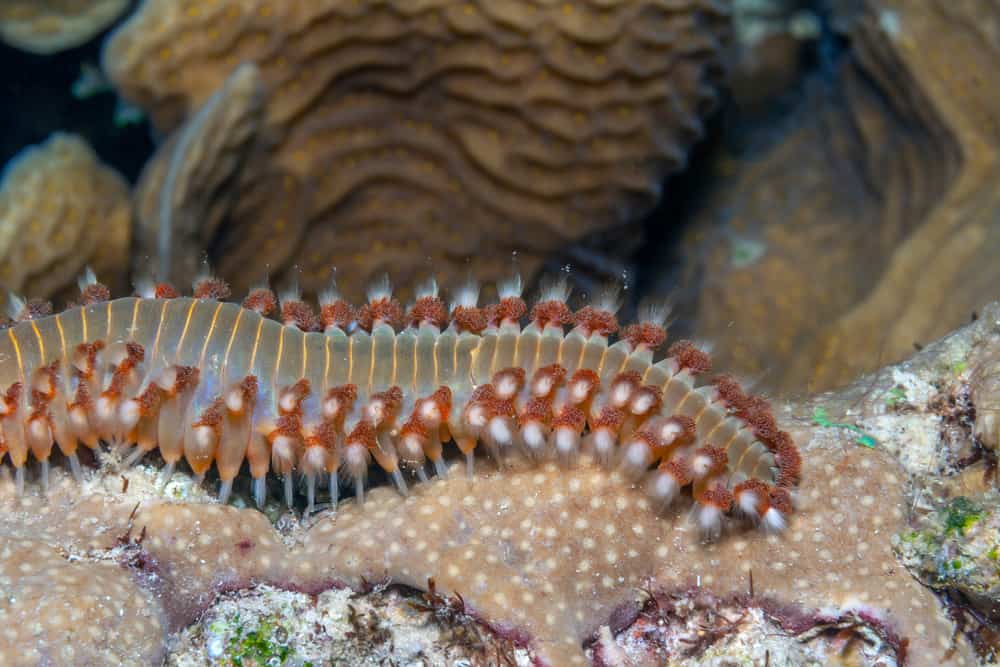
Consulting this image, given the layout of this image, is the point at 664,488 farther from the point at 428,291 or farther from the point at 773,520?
the point at 428,291

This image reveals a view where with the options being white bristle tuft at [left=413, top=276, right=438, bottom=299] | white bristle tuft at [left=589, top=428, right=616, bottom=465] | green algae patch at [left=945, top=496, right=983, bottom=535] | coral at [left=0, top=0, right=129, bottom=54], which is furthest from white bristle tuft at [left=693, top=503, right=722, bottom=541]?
coral at [left=0, top=0, right=129, bottom=54]

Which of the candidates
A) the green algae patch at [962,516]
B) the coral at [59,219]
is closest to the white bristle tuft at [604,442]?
the green algae patch at [962,516]

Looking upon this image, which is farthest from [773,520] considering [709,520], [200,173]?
[200,173]

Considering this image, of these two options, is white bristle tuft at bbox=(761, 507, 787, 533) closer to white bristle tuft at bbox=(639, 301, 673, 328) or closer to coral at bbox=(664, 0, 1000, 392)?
white bristle tuft at bbox=(639, 301, 673, 328)

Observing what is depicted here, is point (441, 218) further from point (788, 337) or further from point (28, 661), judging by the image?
point (28, 661)

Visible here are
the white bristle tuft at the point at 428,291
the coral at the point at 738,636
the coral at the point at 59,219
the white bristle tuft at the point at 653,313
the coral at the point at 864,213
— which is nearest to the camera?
the coral at the point at 738,636

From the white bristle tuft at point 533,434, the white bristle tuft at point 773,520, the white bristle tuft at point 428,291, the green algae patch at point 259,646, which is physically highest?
the white bristle tuft at point 428,291

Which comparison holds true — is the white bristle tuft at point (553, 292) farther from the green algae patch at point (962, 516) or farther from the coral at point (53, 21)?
the coral at point (53, 21)

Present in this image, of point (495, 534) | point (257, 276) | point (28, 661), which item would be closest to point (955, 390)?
point (495, 534)
